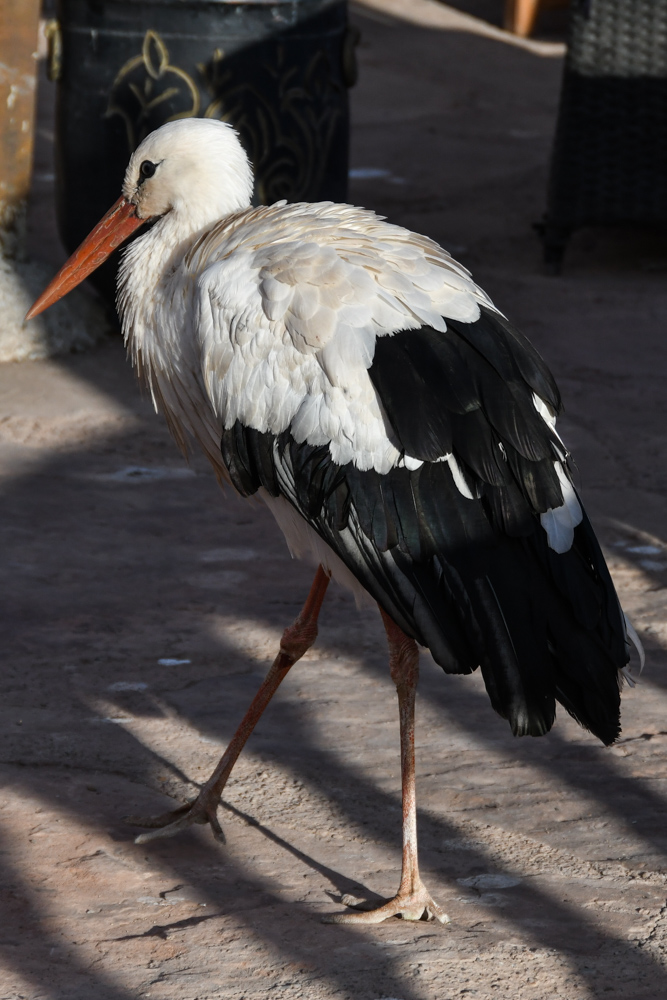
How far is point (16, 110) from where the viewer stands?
528 centimetres

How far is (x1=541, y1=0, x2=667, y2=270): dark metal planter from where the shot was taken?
6109 millimetres

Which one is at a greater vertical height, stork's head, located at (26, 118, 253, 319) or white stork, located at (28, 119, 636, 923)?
stork's head, located at (26, 118, 253, 319)

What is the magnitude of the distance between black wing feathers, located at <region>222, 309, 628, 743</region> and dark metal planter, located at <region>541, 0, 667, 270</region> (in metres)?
3.91

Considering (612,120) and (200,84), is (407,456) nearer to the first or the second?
(200,84)

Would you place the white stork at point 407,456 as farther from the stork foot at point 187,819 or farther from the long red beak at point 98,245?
the long red beak at point 98,245

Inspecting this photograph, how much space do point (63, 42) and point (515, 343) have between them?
332 cm

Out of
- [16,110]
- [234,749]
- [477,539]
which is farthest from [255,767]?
[16,110]

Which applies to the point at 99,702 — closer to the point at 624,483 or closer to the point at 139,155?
the point at 139,155

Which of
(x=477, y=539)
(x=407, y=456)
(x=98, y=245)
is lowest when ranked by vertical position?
(x=477, y=539)

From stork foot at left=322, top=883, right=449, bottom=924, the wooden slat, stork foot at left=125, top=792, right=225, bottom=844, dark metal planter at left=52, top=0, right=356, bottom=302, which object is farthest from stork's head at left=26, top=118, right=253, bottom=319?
the wooden slat

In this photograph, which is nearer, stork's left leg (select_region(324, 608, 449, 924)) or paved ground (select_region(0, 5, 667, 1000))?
paved ground (select_region(0, 5, 667, 1000))

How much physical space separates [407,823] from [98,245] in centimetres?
164

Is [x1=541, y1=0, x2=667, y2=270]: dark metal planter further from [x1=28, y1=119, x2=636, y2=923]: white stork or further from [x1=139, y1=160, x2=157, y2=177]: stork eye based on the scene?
[x1=28, y1=119, x2=636, y2=923]: white stork

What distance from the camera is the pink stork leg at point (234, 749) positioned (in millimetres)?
2752
